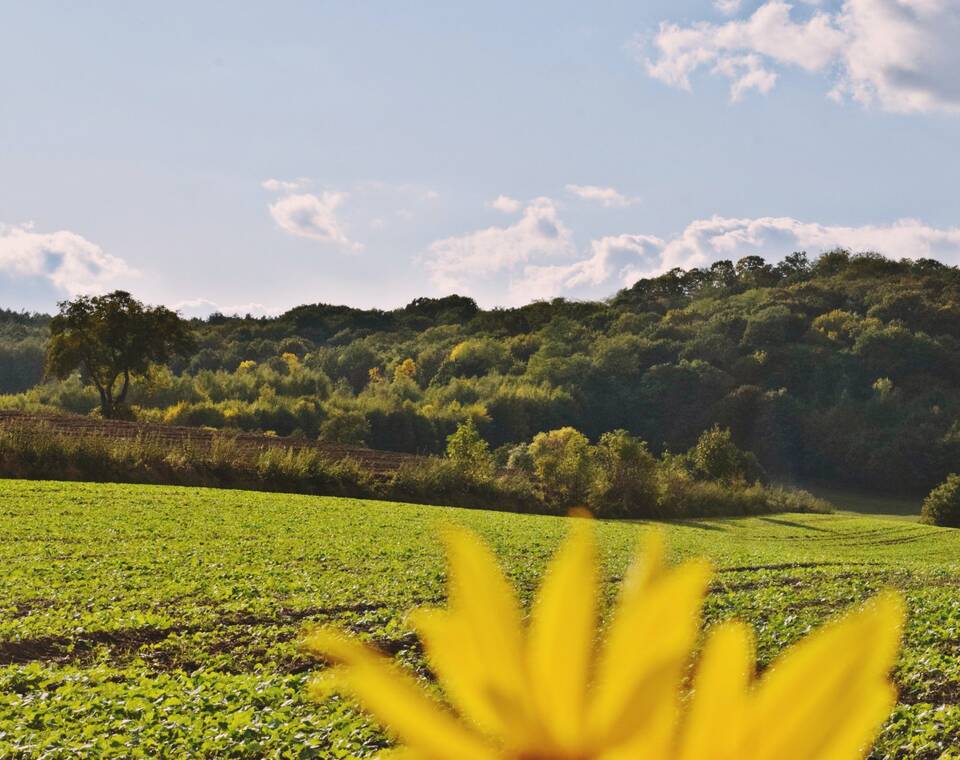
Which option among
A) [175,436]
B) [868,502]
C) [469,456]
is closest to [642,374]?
[868,502]

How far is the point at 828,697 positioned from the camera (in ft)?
0.47

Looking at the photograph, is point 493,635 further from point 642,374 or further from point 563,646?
point 642,374

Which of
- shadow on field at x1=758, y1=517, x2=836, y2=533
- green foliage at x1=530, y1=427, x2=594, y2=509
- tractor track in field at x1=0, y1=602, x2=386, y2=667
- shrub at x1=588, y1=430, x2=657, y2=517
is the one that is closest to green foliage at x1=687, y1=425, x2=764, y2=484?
shadow on field at x1=758, y1=517, x2=836, y2=533

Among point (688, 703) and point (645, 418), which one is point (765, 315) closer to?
point (645, 418)

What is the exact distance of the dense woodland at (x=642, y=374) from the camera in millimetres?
34500

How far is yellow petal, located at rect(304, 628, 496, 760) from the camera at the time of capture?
16cm

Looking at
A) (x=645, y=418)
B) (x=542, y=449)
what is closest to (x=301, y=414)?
(x=542, y=449)

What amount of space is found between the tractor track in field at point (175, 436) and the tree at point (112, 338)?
177 inches

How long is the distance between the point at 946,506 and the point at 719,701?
2941 cm

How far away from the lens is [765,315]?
161ft

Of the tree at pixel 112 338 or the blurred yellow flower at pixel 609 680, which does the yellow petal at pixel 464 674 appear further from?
the tree at pixel 112 338

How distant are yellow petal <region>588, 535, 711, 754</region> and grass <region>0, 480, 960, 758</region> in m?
0.03

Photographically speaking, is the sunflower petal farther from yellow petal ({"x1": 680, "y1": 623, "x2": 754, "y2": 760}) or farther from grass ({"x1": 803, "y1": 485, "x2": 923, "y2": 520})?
grass ({"x1": 803, "y1": 485, "x2": 923, "y2": 520})

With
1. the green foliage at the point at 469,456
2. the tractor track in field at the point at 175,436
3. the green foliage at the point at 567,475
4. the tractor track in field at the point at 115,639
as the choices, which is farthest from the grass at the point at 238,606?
the green foliage at the point at 567,475
